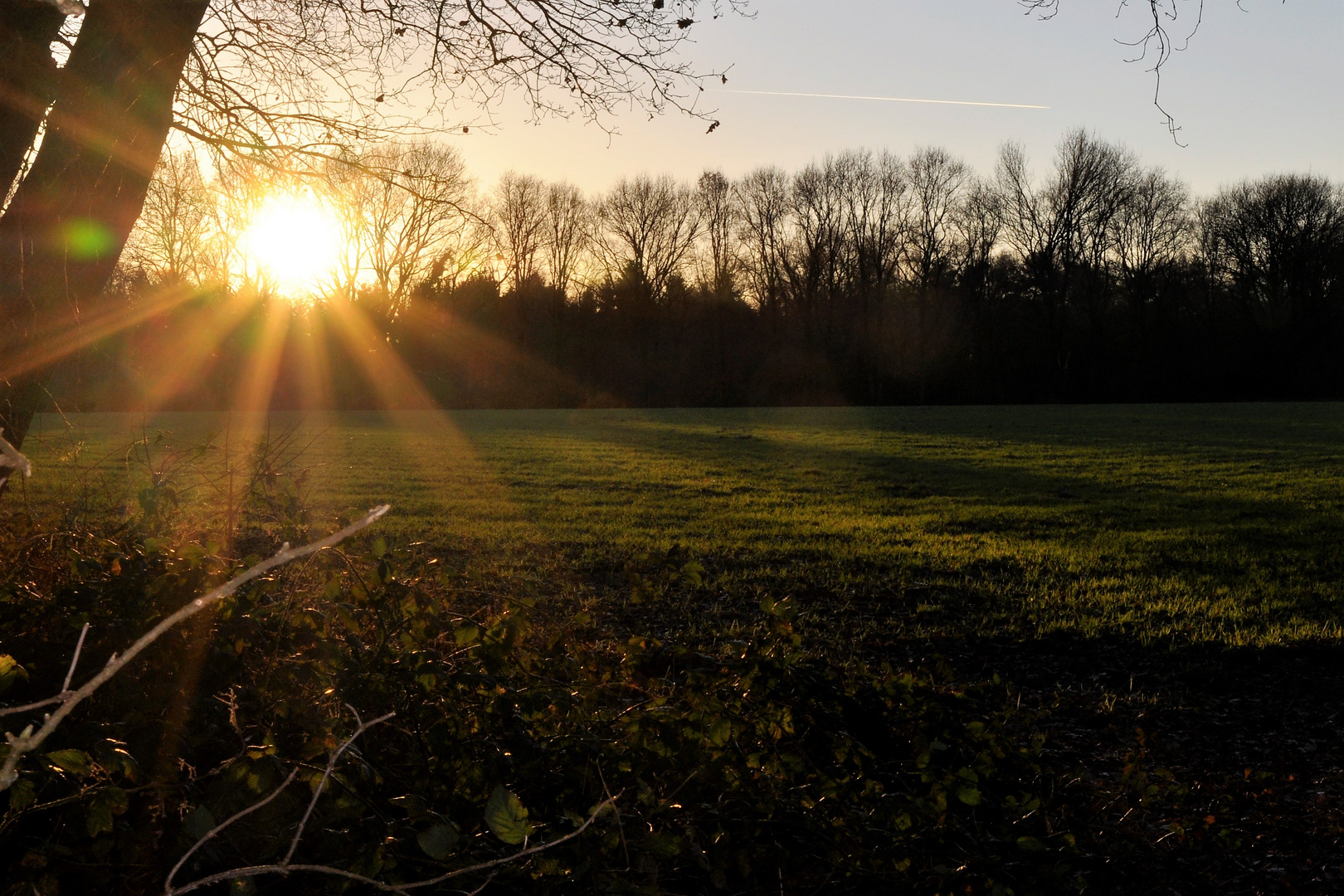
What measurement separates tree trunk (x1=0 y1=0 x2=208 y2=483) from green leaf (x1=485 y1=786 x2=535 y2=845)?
2.89 meters

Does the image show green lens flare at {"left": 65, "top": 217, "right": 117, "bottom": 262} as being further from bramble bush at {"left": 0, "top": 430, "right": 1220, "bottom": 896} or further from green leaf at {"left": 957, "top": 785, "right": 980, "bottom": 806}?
green leaf at {"left": 957, "top": 785, "right": 980, "bottom": 806}

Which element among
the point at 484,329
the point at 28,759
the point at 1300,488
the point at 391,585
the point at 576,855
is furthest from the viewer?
the point at 484,329

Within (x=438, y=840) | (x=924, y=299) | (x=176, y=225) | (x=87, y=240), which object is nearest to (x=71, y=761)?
(x=438, y=840)

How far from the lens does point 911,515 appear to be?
10.9m

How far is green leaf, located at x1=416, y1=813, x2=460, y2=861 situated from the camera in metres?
1.84

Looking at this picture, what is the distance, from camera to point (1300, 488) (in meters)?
13.0

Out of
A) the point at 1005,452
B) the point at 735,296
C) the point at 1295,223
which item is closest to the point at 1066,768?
the point at 1005,452

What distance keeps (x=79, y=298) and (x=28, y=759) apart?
2728 millimetres

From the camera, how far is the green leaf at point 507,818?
5.95 ft

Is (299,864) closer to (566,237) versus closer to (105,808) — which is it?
(105,808)

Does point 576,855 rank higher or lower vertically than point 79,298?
lower

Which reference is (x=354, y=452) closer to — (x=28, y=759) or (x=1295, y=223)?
(x=28, y=759)

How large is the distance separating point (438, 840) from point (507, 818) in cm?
16

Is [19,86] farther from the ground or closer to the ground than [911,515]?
farther from the ground
